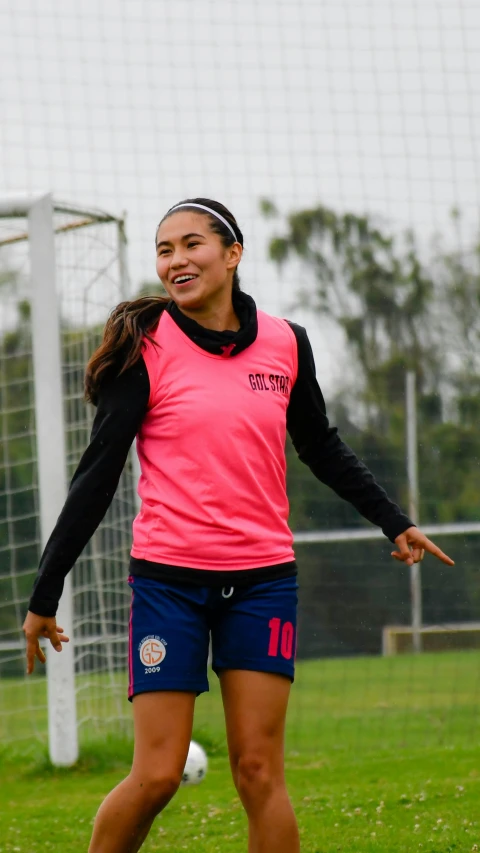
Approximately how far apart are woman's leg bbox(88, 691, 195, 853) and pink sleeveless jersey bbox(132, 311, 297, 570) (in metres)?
0.39

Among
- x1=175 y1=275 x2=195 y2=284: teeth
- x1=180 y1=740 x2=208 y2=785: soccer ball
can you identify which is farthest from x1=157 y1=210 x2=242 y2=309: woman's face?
x1=180 y1=740 x2=208 y2=785: soccer ball

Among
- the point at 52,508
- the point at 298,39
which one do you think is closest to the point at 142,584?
the point at 52,508

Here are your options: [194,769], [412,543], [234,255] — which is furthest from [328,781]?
[234,255]

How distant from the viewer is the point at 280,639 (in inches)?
137

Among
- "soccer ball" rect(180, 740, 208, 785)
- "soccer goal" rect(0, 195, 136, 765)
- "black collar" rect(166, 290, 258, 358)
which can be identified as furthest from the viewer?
"soccer goal" rect(0, 195, 136, 765)

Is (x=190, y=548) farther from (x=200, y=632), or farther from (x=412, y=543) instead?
(x=412, y=543)

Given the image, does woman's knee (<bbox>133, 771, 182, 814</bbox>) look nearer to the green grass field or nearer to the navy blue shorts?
the navy blue shorts

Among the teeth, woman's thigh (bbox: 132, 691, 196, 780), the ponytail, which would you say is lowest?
woman's thigh (bbox: 132, 691, 196, 780)

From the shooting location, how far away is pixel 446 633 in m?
9.19

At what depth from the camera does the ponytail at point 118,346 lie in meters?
3.47

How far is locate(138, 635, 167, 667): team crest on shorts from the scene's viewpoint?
133 inches

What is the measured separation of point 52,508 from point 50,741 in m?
1.34

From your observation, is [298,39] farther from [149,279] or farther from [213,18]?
[149,279]

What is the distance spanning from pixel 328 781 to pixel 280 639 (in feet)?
10.5
